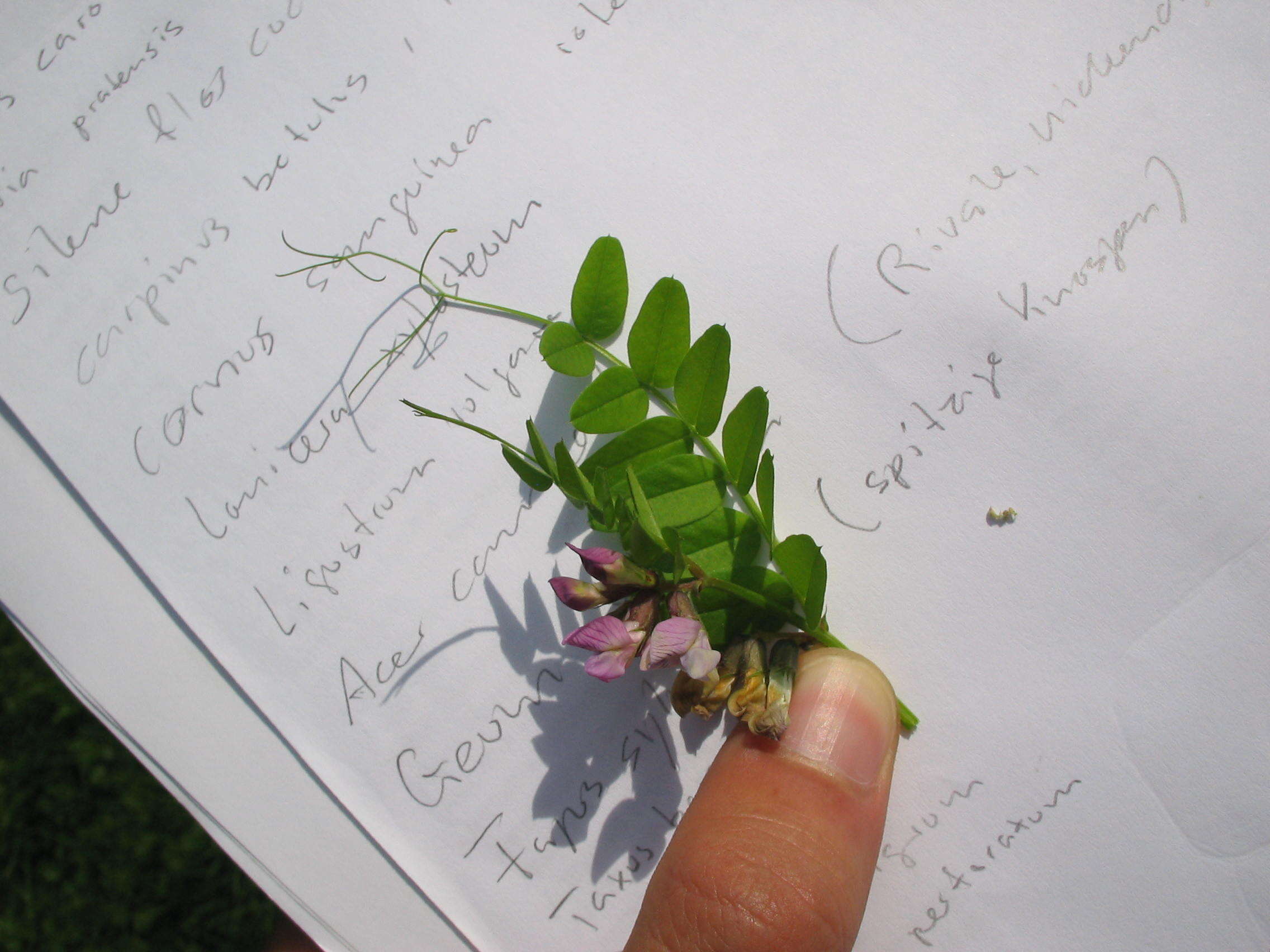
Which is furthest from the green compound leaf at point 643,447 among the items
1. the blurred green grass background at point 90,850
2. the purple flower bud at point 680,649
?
the blurred green grass background at point 90,850

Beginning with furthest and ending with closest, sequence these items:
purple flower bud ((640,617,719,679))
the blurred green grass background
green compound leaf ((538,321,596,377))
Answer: the blurred green grass background → green compound leaf ((538,321,596,377)) → purple flower bud ((640,617,719,679))

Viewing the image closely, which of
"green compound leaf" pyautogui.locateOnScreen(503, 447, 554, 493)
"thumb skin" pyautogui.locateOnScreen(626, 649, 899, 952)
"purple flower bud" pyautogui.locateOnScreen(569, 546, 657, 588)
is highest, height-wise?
"green compound leaf" pyautogui.locateOnScreen(503, 447, 554, 493)

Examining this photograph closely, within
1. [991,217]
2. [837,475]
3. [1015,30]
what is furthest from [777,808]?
[1015,30]

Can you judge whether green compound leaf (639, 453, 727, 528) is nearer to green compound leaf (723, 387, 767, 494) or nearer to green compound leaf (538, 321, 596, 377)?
green compound leaf (723, 387, 767, 494)

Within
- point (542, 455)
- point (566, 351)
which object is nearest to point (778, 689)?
point (542, 455)

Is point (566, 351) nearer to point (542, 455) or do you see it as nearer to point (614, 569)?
point (542, 455)

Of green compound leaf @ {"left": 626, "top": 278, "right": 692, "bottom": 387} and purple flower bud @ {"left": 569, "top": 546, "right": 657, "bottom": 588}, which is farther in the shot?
green compound leaf @ {"left": 626, "top": 278, "right": 692, "bottom": 387}

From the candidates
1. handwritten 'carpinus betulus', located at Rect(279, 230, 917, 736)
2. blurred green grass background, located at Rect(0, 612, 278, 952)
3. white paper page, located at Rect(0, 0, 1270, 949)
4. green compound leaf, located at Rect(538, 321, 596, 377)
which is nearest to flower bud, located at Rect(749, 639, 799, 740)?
handwritten 'carpinus betulus', located at Rect(279, 230, 917, 736)
